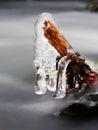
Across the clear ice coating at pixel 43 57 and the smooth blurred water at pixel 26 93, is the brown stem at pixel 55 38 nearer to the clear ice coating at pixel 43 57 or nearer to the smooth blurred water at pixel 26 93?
the clear ice coating at pixel 43 57

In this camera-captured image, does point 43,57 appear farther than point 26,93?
No

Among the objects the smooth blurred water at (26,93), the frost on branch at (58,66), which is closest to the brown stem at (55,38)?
the frost on branch at (58,66)

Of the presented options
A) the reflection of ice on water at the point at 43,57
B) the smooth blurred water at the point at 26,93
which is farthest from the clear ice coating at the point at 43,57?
the smooth blurred water at the point at 26,93

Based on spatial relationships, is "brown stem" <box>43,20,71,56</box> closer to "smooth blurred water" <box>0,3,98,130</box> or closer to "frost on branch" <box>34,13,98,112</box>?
"frost on branch" <box>34,13,98,112</box>

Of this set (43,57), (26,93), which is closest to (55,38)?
(43,57)

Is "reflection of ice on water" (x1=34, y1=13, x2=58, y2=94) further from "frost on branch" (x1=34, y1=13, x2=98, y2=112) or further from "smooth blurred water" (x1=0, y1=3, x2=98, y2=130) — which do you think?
"smooth blurred water" (x1=0, y1=3, x2=98, y2=130)

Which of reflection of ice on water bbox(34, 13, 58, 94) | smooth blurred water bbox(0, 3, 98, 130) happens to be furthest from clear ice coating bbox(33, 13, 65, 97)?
smooth blurred water bbox(0, 3, 98, 130)

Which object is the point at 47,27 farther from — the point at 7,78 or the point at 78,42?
the point at 78,42

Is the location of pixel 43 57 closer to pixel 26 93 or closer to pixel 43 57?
pixel 43 57
